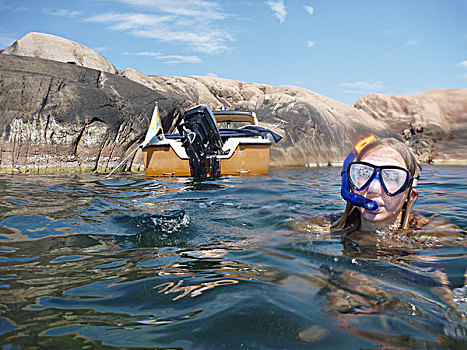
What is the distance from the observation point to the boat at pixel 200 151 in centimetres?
815

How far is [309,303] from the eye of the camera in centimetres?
A: 152

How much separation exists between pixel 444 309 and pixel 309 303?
545 millimetres

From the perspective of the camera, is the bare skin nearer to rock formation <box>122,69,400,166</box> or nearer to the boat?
the boat

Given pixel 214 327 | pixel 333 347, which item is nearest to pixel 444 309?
pixel 333 347

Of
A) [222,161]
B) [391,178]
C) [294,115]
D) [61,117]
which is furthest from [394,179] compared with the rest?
[294,115]

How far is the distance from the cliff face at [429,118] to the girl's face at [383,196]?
1726 cm

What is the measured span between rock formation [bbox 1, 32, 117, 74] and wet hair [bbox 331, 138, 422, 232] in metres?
16.7

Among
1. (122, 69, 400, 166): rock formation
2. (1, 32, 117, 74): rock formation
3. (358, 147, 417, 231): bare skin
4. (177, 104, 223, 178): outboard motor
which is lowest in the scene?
(358, 147, 417, 231): bare skin

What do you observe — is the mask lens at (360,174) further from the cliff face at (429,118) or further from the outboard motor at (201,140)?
the cliff face at (429,118)

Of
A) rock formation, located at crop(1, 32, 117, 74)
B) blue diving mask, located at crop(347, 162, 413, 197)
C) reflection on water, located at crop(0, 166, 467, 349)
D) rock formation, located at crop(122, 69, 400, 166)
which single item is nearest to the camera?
reflection on water, located at crop(0, 166, 467, 349)

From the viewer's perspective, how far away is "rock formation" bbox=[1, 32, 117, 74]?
16.3 metres

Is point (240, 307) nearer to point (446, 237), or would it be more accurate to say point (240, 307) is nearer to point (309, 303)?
point (309, 303)

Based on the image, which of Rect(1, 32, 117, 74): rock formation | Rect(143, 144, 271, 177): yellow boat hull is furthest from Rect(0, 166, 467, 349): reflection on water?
Rect(1, 32, 117, 74): rock formation

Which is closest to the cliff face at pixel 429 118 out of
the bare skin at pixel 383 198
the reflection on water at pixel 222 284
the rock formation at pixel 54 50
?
the rock formation at pixel 54 50
